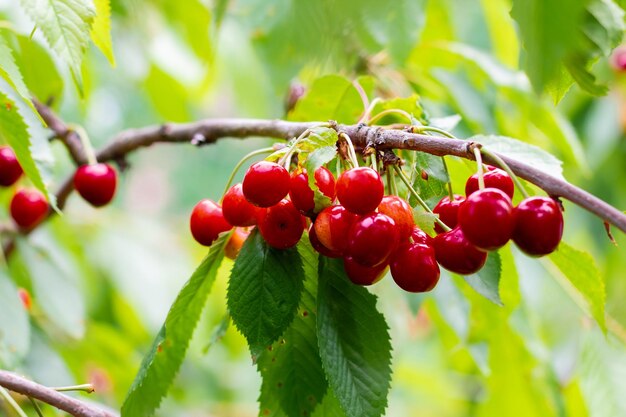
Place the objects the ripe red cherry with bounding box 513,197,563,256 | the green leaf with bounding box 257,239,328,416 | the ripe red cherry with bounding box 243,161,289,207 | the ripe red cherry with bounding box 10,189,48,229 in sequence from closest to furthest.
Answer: the ripe red cherry with bounding box 513,197,563,256 → the ripe red cherry with bounding box 243,161,289,207 → the green leaf with bounding box 257,239,328,416 → the ripe red cherry with bounding box 10,189,48,229

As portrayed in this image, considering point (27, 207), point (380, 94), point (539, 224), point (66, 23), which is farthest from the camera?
point (380, 94)

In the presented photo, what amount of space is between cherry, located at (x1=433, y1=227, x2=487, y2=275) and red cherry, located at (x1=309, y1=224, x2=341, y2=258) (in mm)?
123

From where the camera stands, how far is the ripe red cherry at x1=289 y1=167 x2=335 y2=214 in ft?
2.86

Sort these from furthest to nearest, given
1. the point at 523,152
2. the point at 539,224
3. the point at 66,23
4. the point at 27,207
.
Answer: the point at 27,207 → the point at 523,152 → the point at 66,23 → the point at 539,224

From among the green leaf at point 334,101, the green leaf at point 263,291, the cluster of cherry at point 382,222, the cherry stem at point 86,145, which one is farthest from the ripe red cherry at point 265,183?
the cherry stem at point 86,145

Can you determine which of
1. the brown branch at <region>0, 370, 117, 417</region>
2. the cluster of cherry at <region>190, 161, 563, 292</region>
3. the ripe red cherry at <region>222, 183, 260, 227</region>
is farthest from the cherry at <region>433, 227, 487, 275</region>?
the brown branch at <region>0, 370, 117, 417</region>

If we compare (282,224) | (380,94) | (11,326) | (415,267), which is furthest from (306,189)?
(380,94)

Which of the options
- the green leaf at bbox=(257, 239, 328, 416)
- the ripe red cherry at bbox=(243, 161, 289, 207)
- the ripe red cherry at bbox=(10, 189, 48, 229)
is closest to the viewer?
the ripe red cherry at bbox=(243, 161, 289, 207)

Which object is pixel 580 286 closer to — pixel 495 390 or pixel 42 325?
pixel 495 390

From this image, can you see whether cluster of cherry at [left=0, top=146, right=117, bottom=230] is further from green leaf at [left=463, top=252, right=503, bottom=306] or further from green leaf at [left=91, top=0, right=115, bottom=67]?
green leaf at [left=463, top=252, right=503, bottom=306]

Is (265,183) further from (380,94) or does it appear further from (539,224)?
(380,94)

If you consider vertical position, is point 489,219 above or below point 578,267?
above

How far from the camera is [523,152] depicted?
1010 millimetres

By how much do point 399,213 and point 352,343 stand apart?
176mm
